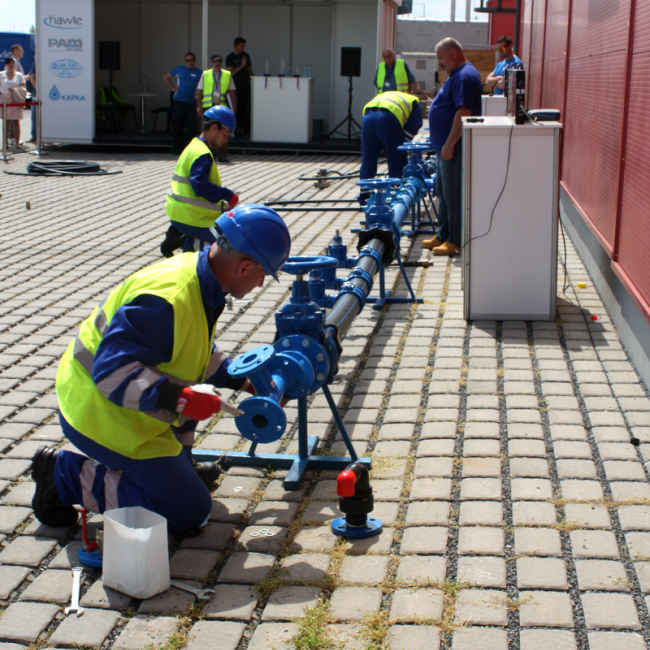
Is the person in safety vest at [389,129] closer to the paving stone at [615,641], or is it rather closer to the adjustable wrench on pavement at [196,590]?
the adjustable wrench on pavement at [196,590]

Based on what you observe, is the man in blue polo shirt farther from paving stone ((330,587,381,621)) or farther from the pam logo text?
the pam logo text

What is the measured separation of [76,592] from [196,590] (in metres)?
0.41

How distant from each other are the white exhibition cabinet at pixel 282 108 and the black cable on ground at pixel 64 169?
13.7ft

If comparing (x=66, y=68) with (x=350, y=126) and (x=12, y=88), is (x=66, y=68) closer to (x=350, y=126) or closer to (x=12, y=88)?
(x=12, y=88)

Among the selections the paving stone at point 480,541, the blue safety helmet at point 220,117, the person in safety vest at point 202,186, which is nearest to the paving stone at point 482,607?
the paving stone at point 480,541

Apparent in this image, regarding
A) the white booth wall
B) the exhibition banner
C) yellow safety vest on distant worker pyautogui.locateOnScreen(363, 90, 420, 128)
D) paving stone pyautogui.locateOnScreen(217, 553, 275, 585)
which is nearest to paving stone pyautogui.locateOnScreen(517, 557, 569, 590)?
paving stone pyautogui.locateOnScreen(217, 553, 275, 585)

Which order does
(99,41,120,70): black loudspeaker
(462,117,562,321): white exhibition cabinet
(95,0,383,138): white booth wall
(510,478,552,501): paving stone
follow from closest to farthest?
(510,478,552,501): paving stone
(462,117,562,321): white exhibition cabinet
(99,41,120,70): black loudspeaker
(95,0,383,138): white booth wall

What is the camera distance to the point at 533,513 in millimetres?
3385

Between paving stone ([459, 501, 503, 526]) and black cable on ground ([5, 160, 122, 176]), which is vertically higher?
black cable on ground ([5, 160, 122, 176])

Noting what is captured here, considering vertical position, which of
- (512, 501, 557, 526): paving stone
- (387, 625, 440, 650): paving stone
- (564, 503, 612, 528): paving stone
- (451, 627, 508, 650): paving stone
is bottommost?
(387, 625, 440, 650): paving stone

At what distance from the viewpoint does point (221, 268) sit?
3.03 m

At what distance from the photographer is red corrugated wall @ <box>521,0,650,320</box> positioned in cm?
520

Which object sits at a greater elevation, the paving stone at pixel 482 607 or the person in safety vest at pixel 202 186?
the person in safety vest at pixel 202 186

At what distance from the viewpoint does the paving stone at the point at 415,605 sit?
108 inches
